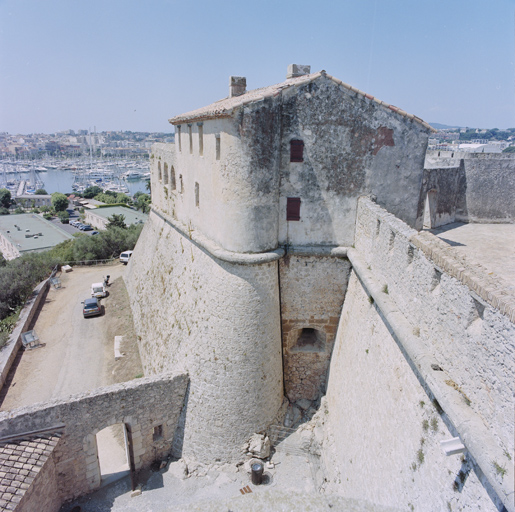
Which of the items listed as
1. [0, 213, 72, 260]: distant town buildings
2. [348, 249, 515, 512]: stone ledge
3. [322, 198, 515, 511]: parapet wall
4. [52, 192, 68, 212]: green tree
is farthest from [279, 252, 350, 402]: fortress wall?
[52, 192, 68, 212]: green tree

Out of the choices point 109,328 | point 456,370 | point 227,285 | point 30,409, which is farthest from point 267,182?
point 109,328

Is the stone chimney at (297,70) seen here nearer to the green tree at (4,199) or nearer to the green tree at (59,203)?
the green tree at (59,203)

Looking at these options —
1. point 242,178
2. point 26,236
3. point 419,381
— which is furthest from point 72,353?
point 26,236

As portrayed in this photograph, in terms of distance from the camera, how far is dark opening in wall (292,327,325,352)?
13461 mm

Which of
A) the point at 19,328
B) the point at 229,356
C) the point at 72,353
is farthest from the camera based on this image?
the point at 19,328

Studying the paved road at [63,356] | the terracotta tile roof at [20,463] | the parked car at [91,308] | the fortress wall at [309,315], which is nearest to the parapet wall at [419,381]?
the fortress wall at [309,315]

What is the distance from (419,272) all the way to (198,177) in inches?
366

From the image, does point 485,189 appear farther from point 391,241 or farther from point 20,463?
point 20,463

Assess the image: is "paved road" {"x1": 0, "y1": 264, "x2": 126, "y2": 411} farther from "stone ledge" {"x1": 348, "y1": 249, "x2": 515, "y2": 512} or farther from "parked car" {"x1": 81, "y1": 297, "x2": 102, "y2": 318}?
"stone ledge" {"x1": 348, "y1": 249, "x2": 515, "y2": 512}

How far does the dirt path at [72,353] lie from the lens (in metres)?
15.2

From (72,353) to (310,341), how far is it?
11.6 m

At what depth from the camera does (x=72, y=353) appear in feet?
58.1

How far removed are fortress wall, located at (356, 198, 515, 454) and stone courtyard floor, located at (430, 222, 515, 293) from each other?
1.68m

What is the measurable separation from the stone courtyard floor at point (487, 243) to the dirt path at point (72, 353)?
13.8 meters
